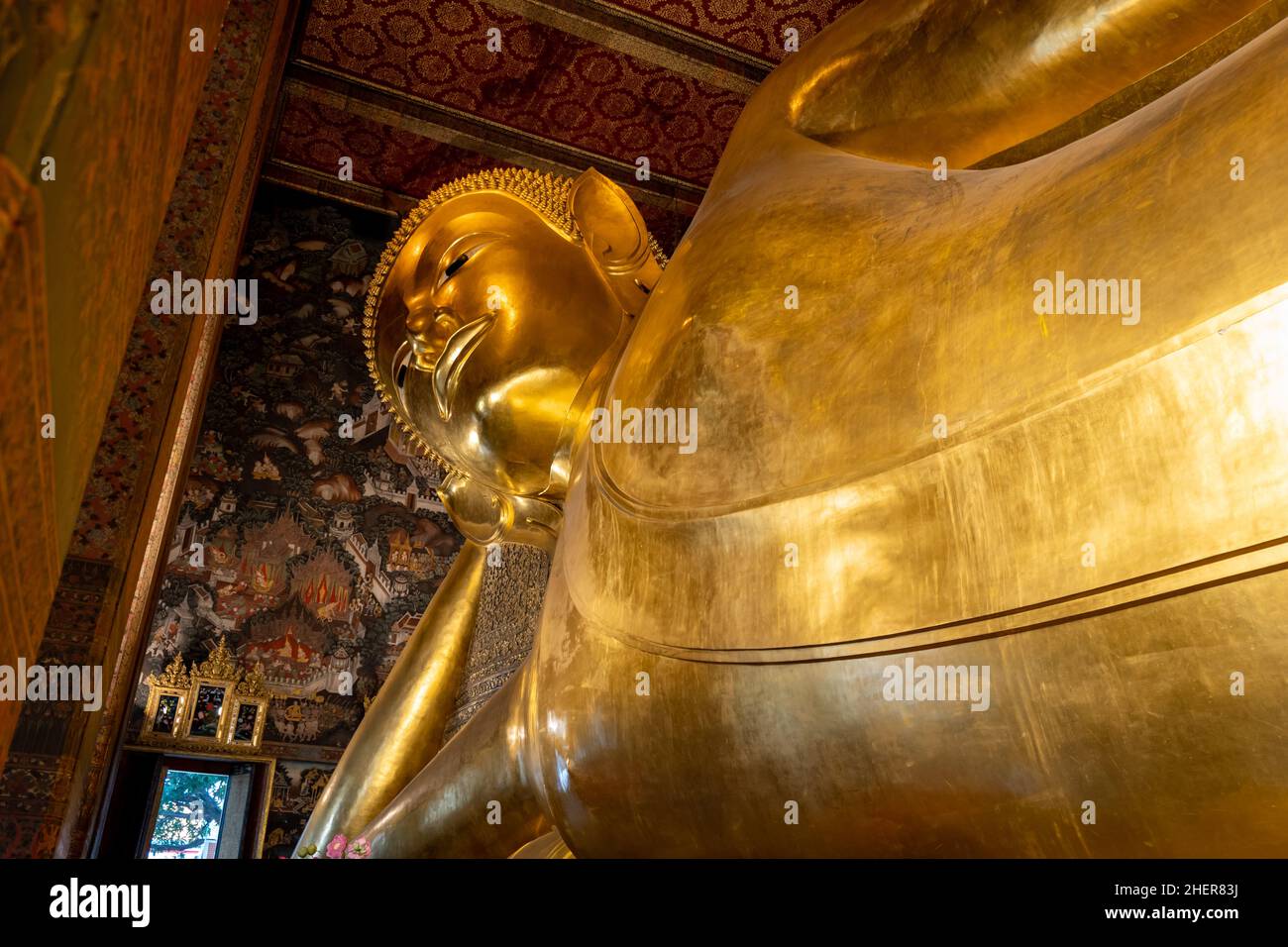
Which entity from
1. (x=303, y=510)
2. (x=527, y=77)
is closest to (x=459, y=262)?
(x=527, y=77)

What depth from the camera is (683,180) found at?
19.2ft

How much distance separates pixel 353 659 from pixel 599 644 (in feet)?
16.2

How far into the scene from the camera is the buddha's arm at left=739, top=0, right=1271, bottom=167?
1110 mm

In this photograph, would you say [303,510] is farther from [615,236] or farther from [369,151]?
[615,236]

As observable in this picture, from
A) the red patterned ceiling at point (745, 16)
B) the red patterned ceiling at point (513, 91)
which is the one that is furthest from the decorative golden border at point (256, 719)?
the red patterned ceiling at point (745, 16)

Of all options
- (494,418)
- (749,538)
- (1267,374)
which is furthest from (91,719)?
(1267,374)

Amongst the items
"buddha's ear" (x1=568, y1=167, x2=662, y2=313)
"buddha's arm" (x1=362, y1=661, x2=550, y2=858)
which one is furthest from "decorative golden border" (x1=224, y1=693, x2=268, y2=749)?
"buddha's ear" (x1=568, y1=167, x2=662, y2=313)

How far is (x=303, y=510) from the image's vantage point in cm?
588

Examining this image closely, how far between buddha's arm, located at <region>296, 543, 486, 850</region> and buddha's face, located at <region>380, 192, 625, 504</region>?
1.56ft

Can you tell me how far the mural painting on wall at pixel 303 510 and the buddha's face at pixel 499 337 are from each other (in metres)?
4.26

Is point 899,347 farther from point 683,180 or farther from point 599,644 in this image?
point 683,180

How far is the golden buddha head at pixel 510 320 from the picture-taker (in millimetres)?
1613

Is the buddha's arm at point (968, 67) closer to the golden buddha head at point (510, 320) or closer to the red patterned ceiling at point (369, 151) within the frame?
the golden buddha head at point (510, 320)
